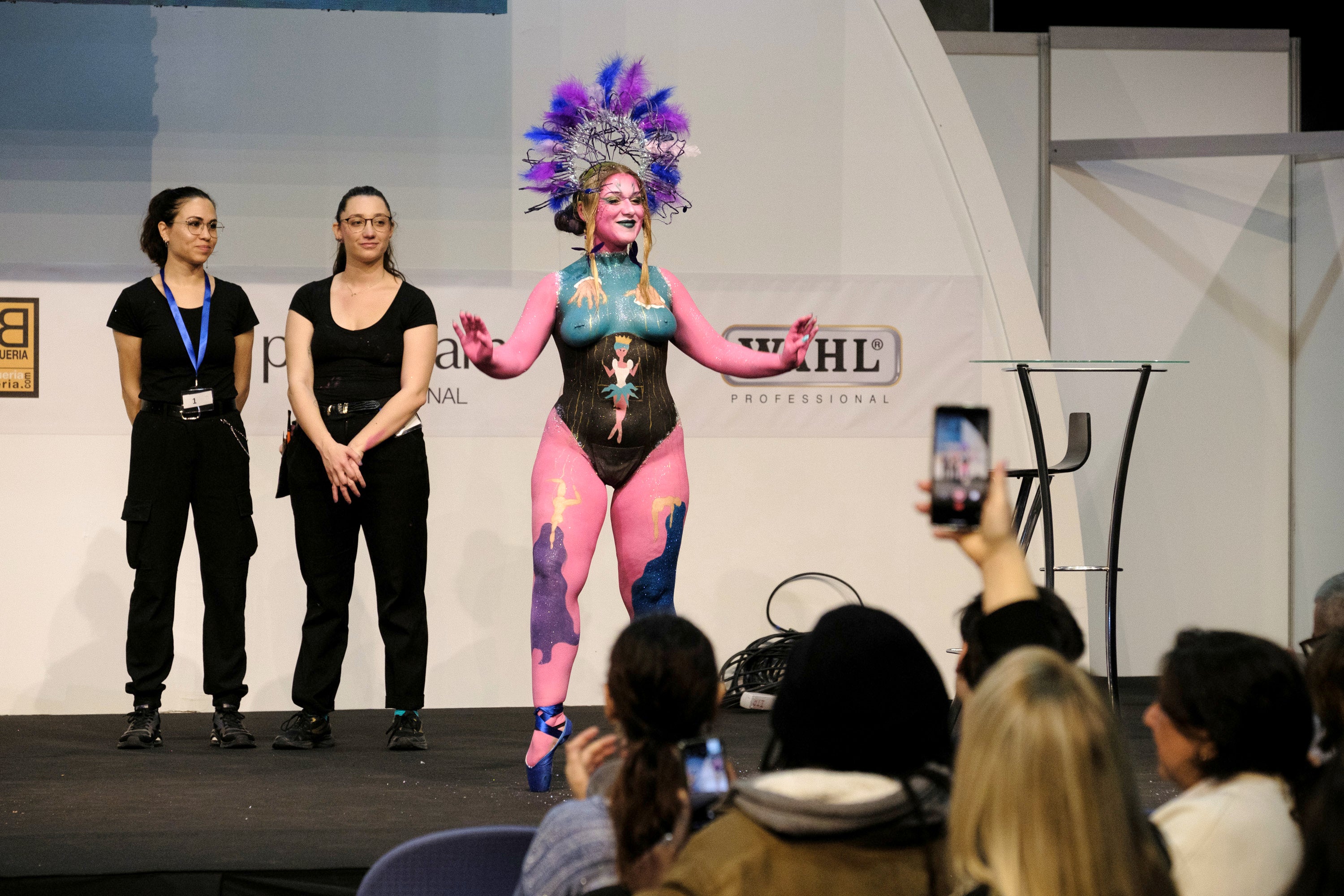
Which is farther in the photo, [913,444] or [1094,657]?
[1094,657]

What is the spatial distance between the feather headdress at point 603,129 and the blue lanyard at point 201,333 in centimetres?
107

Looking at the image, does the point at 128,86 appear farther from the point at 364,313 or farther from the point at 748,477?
the point at 748,477

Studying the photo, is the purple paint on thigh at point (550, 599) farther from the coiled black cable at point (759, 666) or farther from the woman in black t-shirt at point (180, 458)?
the coiled black cable at point (759, 666)

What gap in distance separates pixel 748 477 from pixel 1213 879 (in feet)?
11.9

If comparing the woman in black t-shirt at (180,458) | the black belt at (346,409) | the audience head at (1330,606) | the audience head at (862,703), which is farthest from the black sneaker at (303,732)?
the audience head at (862,703)

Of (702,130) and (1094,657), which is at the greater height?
(702,130)

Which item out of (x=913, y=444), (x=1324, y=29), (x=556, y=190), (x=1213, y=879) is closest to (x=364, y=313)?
(x=556, y=190)

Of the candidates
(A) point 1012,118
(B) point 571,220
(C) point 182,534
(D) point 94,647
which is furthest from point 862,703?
(A) point 1012,118

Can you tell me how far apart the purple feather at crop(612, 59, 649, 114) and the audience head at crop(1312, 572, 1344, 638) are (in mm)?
1969

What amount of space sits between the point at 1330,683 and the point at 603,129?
2299 mm

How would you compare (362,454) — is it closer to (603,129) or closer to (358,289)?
(358,289)

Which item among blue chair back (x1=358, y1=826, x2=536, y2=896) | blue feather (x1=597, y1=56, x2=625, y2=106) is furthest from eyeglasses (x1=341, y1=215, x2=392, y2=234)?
blue chair back (x1=358, y1=826, x2=536, y2=896)

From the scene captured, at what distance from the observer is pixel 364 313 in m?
3.79

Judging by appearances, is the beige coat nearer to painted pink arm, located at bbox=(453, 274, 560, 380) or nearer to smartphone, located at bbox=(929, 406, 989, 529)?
smartphone, located at bbox=(929, 406, 989, 529)
